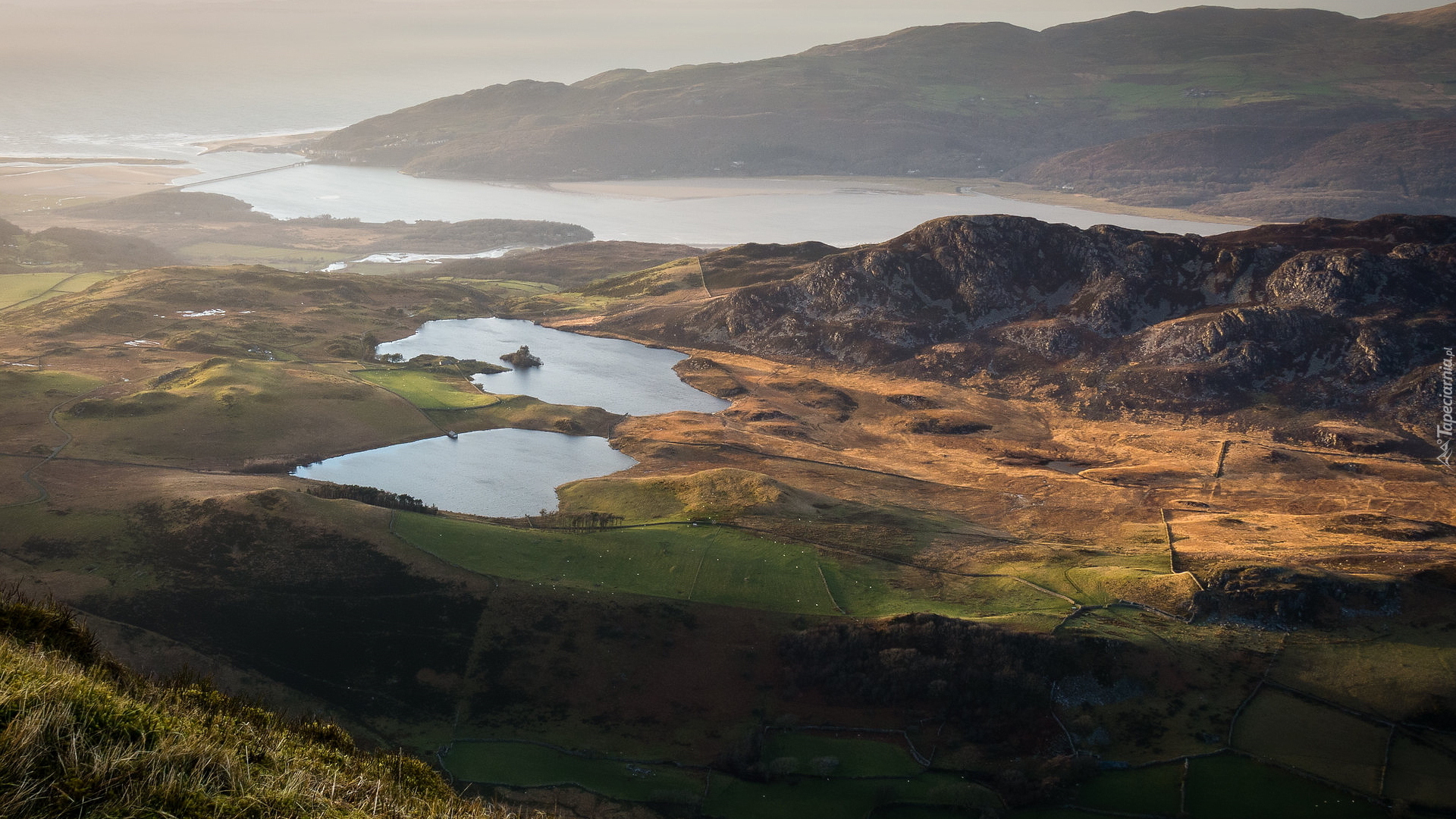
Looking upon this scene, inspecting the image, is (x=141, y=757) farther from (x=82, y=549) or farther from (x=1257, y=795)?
(x=82, y=549)

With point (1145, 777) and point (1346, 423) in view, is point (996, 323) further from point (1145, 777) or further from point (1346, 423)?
point (1145, 777)

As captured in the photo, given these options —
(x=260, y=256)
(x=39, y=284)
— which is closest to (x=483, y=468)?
(x=39, y=284)

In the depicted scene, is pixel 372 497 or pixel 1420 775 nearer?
pixel 1420 775

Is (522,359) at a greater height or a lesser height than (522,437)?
greater

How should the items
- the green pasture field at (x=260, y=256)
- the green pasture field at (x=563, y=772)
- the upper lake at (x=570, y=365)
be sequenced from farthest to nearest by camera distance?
the green pasture field at (x=260, y=256)
the upper lake at (x=570, y=365)
the green pasture field at (x=563, y=772)

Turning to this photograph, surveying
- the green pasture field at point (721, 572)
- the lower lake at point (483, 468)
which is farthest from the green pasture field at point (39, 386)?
the green pasture field at point (721, 572)

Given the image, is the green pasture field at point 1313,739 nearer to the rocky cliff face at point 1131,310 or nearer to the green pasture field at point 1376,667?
the green pasture field at point 1376,667

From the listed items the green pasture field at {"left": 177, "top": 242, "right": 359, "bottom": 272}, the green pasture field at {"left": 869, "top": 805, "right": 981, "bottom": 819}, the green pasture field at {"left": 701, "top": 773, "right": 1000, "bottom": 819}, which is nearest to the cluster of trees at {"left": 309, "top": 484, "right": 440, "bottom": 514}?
the green pasture field at {"left": 701, "top": 773, "right": 1000, "bottom": 819}

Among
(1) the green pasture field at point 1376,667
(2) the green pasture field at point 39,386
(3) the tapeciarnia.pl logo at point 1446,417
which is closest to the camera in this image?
(1) the green pasture field at point 1376,667
